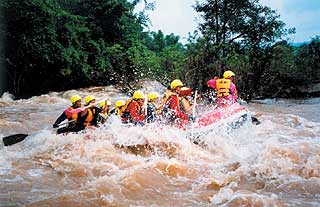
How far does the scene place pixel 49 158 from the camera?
7.19m

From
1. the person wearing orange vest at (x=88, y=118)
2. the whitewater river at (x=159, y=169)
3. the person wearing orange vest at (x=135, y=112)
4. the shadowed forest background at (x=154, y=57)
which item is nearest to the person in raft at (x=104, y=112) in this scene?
the person wearing orange vest at (x=88, y=118)

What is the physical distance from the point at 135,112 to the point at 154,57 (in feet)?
41.2

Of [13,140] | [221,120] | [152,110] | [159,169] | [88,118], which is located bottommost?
[159,169]

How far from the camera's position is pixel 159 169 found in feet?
21.1

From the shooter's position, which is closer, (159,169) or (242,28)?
(159,169)

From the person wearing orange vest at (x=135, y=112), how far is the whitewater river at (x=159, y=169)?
0.19 m

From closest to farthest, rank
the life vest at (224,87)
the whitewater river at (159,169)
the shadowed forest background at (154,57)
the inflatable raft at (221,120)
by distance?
the whitewater river at (159,169) < the inflatable raft at (221,120) < the life vest at (224,87) < the shadowed forest background at (154,57)

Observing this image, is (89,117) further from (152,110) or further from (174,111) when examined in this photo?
(174,111)

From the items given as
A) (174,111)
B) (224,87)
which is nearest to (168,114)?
(174,111)

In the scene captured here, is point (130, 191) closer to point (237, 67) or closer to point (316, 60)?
point (237, 67)

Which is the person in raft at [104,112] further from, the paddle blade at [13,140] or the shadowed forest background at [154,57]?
the shadowed forest background at [154,57]

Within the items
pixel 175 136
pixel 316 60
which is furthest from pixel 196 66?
pixel 175 136

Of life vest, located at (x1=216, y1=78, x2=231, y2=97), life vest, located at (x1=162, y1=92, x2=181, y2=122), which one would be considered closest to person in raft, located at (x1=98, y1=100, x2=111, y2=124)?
life vest, located at (x1=162, y1=92, x2=181, y2=122)

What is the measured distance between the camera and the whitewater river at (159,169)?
5062mm
